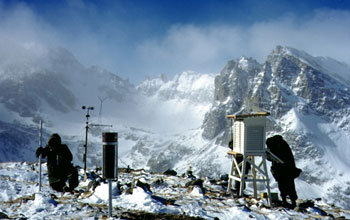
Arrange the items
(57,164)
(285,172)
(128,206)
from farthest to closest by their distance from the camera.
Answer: (285,172)
(57,164)
(128,206)

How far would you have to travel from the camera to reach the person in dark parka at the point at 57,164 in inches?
693

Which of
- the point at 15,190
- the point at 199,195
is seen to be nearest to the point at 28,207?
the point at 15,190

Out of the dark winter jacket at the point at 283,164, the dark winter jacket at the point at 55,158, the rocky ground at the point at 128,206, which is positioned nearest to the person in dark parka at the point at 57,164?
the dark winter jacket at the point at 55,158

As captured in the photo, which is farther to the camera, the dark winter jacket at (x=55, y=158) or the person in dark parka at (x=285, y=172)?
the person in dark parka at (x=285, y=172)

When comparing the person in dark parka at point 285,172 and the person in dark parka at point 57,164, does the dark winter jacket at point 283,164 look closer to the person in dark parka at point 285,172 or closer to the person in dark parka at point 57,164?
the person in dark parka at point 285,172

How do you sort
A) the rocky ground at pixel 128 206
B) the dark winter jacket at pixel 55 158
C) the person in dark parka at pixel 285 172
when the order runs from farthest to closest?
the person in dark parka at pixel 285 172, the dark winter jacket at pixel 55 158, the rocky ground at pixel 128 206

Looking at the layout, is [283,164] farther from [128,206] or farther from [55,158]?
[55,158]

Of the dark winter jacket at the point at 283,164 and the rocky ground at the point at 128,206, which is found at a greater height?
the dark winter jacket at the point at 283,164

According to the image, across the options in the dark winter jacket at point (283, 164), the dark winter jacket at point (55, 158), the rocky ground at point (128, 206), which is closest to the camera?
the rocky ground at point (128, 206)

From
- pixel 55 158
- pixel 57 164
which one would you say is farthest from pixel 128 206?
pixel 55 158

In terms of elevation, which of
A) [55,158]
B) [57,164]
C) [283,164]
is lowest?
[283,164]

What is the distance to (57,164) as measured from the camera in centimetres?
1766

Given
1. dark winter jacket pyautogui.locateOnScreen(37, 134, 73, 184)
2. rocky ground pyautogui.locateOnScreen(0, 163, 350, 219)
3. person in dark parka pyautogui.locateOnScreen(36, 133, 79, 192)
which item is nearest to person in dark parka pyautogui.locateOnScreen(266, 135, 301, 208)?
rocky ground pyautogui.locateOnScreen(0, 163, 350, 219)

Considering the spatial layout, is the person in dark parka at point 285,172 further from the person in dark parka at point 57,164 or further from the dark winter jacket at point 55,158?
the dark winter jacket at point 55,158
